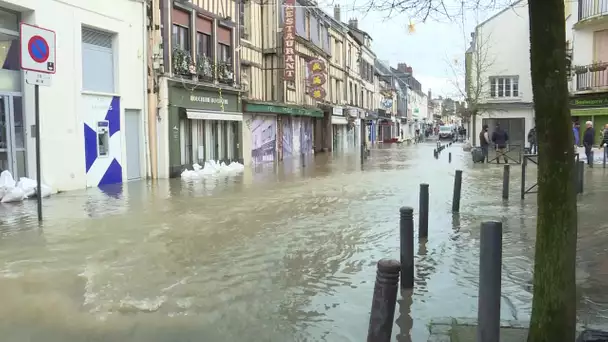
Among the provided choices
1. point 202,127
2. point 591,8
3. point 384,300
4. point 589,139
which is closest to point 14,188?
point 202,127

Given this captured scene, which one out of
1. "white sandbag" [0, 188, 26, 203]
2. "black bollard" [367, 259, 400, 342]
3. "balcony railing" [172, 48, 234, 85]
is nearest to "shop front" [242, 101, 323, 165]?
"balcony railing" [172, 48, 234, 85]

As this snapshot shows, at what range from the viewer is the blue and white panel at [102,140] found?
1449cm

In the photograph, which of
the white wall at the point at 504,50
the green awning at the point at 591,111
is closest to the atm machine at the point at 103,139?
the green awning at the point at 591,111

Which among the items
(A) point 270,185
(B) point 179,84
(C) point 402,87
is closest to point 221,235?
(A) point 270,185

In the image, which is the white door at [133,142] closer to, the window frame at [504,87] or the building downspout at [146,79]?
the building downspout at [146,79]

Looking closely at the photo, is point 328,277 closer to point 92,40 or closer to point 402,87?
point 92,40

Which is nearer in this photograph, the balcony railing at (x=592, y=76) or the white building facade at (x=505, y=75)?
the balcony railing at (x=592, y=76)

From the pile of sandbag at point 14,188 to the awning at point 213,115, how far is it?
7301 millimetres

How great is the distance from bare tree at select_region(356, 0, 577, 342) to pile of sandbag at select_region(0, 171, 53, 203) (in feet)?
33.3

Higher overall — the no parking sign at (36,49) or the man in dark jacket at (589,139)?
the no parking sign at (36,49)

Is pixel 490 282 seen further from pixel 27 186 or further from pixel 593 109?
pixel 593 109

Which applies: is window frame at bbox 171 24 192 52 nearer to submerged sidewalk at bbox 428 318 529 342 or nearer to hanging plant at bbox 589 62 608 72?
submerged sidewalk at bbox 428 318 529 342

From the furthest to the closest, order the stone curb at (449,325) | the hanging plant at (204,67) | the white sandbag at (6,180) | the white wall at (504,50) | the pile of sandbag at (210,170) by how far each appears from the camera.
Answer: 1. the white wall at (504,50)
2. the hanging plant at (204,67)
3. the pile of sandbag at (210,170)
4. the white sandbag at (6,180)
5. the stone curb at (449,325)

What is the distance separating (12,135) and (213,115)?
347 inches
